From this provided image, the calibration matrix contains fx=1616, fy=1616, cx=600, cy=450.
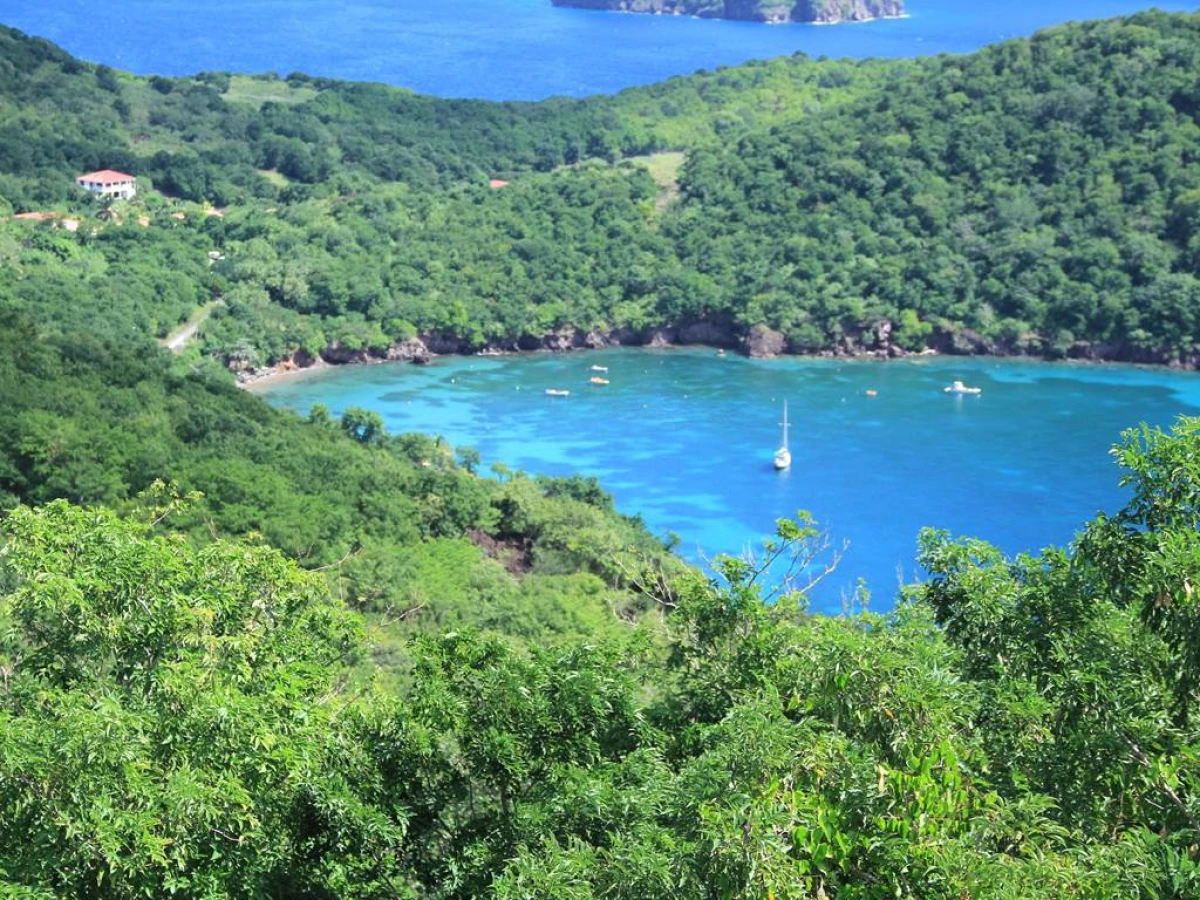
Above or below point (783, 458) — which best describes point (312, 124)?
above

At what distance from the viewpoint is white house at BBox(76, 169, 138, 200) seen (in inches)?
2359

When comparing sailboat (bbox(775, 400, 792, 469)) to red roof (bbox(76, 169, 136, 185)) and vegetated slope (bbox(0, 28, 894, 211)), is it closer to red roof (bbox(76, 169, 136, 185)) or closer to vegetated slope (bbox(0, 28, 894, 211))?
vegetated slope (bbox(0, 28, 894, 211))

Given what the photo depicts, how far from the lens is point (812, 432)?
146ft

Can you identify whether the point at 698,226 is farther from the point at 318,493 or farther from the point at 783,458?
the point at 318,493

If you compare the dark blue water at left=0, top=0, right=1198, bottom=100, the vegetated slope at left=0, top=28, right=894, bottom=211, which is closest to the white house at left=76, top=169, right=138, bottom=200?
the vegetated slope at left=0, top=28, right=894, bottom=211

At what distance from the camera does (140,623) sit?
11.3m

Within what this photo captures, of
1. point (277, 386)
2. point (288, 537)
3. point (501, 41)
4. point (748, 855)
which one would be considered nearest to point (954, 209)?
point (277, 386)

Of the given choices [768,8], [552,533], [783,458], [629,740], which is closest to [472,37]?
[768,8]

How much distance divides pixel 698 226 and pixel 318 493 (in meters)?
31.6

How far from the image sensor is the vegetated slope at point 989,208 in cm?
5144

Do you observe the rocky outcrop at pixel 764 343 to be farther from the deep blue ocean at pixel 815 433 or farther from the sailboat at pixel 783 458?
the sailboat at pixel 783 458

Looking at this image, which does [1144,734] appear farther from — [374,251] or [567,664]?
[374,251]

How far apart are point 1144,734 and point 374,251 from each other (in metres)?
50.5

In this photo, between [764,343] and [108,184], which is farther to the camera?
[108,184]
